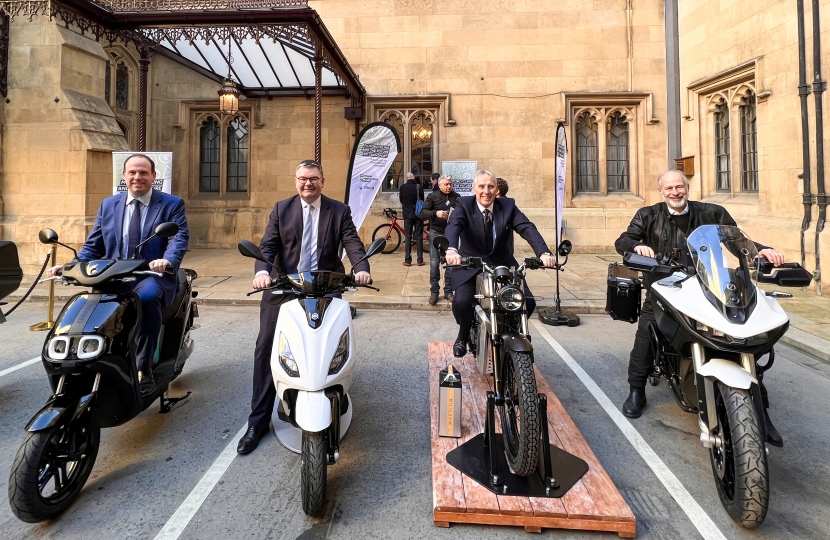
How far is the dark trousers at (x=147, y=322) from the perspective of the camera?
268cm

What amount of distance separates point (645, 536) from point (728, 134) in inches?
400

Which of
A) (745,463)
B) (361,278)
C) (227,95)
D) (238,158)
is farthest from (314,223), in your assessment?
(238,158)

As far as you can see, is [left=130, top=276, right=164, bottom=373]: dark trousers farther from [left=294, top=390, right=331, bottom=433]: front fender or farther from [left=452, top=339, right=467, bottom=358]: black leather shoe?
[left=452, top=339, right=467, bottom=358]: black leather shoe

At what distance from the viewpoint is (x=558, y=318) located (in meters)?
5.58

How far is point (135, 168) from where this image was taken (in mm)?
2887

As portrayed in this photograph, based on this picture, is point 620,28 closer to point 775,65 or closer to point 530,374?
point 775,65

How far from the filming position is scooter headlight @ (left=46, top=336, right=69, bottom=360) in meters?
2.05

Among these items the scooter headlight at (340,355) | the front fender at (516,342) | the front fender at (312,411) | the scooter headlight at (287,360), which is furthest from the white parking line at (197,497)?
the front fender at (516,342)

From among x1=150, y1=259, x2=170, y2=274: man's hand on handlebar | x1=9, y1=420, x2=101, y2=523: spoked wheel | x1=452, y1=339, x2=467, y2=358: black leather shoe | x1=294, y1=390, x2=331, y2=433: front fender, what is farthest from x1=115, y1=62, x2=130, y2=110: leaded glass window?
x1=294, y1=390, x2=331, y2=433: front fender

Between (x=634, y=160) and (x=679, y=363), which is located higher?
(x=634, y=160)

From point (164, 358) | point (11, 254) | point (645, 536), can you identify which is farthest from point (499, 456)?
point (11, 254)

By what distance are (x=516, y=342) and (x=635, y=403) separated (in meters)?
1.44

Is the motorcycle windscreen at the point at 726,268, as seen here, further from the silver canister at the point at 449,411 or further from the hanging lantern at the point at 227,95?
the hanging lantern at the point at 227,95

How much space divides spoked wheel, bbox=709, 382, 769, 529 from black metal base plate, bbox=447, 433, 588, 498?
62 cm
